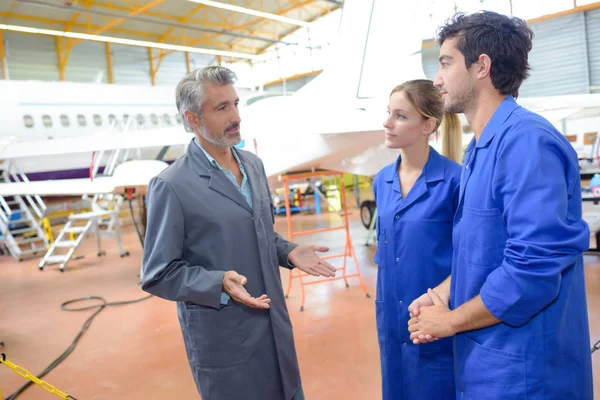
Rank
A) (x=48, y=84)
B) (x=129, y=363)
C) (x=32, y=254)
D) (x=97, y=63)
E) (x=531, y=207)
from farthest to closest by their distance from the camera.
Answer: (x=97, y=63)
(x=48, y=84)
(x=32, y=254)
(x=129, y=363)
(x=531, y=207)

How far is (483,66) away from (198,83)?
1.06m

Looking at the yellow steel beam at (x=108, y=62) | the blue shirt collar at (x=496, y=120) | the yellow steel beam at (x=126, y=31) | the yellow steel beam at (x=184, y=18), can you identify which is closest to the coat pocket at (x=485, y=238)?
the blue shirt collar at (x=496, y=120)

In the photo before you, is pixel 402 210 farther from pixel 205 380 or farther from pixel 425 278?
pixel 205 380

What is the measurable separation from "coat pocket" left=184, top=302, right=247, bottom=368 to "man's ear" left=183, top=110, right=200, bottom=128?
0.73 m

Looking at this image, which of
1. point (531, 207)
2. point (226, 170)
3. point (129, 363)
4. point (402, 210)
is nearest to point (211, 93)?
point (226, 170)

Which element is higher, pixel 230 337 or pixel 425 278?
pixel 425 278

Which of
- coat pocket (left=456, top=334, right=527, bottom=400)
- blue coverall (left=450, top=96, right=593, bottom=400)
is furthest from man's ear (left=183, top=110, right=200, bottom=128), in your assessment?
coat pocket (left=456, top=334, right=527, bottom=400)

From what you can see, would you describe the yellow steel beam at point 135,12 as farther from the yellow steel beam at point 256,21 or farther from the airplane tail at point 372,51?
the airplane tail at point 372,51

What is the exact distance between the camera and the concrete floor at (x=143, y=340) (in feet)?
11.2

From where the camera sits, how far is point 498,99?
53.3 inches

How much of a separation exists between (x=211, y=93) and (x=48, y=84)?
12.5m

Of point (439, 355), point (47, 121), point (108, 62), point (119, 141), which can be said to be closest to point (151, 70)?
point (108, 62)

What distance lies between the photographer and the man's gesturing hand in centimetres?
156

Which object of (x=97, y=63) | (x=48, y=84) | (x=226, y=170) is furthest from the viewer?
(x=97, y=63)
